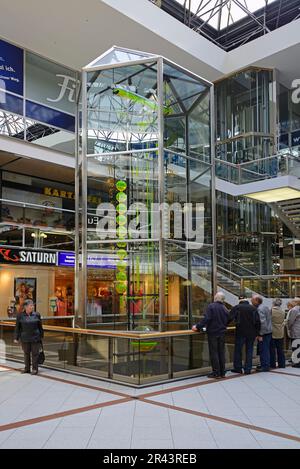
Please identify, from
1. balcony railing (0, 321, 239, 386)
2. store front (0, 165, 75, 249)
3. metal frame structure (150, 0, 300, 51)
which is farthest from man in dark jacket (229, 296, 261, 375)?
metal frame structure (150, 0, 300, 51)

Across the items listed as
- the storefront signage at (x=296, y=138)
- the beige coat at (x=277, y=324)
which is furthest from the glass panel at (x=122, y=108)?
the storefront signage at (x=296, y=138)

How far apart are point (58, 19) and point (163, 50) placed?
4.32 metres

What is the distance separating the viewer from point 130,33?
17328 mm

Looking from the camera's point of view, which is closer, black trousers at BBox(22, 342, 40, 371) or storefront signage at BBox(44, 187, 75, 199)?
black trousers at BBox(22, 342, 40, 371)

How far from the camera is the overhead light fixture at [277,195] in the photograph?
16969 millimetres

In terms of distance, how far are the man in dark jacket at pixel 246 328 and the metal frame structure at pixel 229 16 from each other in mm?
16372

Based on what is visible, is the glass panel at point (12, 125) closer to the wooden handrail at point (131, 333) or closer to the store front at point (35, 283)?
the store front at point (35, 283)

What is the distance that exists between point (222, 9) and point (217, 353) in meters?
19.8

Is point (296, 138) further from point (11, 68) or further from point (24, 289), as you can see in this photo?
point (24, 289)

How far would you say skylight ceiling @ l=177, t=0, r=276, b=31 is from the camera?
22156 mm

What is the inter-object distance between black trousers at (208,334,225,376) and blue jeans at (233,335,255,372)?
1.90 ft

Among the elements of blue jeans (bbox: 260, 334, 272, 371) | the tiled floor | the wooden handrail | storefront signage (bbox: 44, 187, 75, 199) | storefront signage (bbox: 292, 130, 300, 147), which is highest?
storefront signage (bbox: 292, 130, 300, 147)

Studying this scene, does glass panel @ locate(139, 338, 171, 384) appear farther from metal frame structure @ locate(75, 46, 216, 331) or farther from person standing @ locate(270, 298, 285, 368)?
person standing @ locate(270, 298, 285, 368)

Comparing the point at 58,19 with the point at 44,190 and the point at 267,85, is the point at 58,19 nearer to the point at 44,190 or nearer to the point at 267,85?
the point at 44,190
